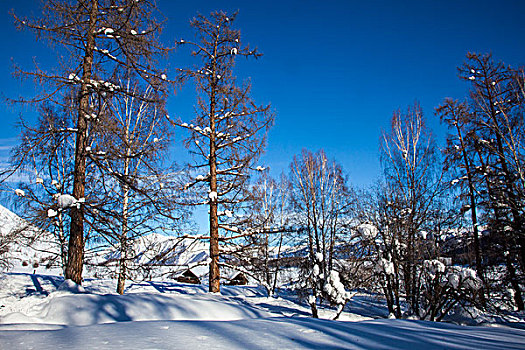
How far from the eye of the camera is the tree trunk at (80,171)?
6.00 meters

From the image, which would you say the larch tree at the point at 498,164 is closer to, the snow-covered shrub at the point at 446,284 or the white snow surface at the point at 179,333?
the snow-covered shrub at the point at 446,284

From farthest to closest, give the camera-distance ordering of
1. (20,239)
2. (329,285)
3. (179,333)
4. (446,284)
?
(20,239), (446,284), (329,285), (179,333)

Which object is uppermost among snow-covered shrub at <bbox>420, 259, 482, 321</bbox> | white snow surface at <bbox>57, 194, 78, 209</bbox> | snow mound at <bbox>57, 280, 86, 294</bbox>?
white snow surface at <bbox>57, 194, 78, 209</bbox>

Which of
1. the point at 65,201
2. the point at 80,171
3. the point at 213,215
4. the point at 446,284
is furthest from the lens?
the point at 213,215

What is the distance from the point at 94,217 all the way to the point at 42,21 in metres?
4.14

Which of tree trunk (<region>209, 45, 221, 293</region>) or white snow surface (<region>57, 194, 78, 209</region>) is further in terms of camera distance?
tree trunk (<region>209, 45, 221, 293</region>)

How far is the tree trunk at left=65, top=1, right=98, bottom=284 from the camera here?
6004mm

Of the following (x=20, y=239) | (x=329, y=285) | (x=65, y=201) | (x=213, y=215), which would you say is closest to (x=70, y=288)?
(x=65, y=201)

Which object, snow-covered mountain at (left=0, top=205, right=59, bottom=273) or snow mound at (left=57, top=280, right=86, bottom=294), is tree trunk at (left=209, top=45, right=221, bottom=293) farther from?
snow-covered mountain at (left=0, top=205, right=59, bottom=273)

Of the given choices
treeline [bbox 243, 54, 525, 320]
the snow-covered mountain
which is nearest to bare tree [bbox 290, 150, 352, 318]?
treeline [bbox 243, 54, 525, 320]

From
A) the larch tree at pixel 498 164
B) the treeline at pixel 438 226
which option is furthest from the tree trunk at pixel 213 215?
the larch tree at pixel 498 164

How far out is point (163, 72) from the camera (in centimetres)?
741

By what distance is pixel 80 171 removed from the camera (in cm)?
648

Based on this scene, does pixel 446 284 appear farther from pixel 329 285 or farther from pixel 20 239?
pixel 20 239
